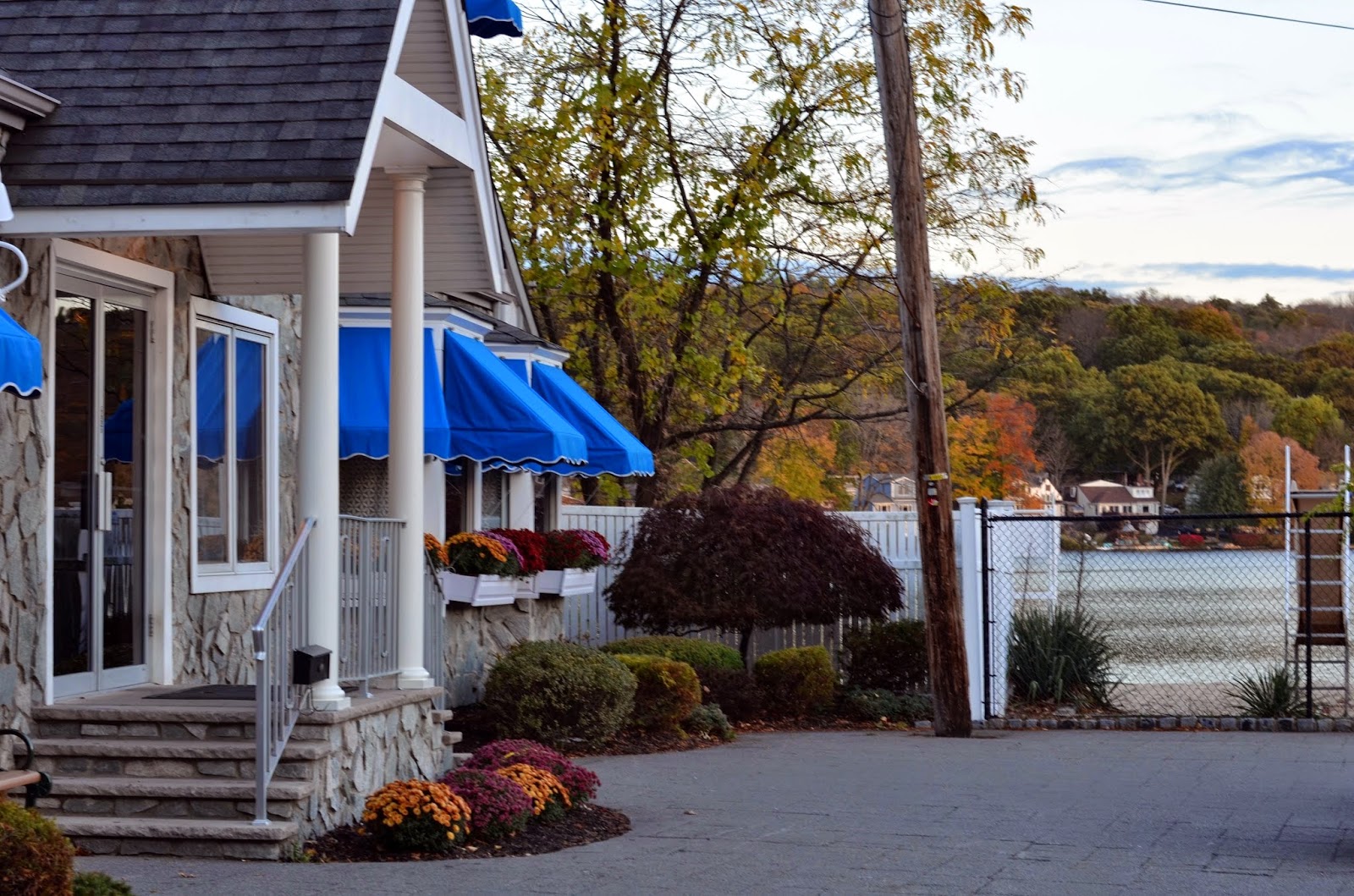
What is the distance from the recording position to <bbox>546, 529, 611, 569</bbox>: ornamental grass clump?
1589 centimetres

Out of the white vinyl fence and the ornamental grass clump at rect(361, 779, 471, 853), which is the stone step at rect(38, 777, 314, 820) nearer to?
the ornamental grass clump at rect(361, 779, 471, 853)

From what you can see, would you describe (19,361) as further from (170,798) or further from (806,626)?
(806,626)

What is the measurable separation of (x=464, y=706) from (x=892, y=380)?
10.4 meters

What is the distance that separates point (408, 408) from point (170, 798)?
111 inches

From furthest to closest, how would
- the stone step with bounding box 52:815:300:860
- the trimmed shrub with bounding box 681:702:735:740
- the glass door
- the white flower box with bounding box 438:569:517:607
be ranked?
the trimmed shrub with bounding box 681:702:735:740 → the white flower box with bounding box 438:569:517:607 → the glass door → the stone step with bounding box 52:815:300:860

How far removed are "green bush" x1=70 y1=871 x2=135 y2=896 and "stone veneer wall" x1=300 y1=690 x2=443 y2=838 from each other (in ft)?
6.30

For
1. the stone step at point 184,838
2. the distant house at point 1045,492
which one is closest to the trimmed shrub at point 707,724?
the stone step at point 184,838

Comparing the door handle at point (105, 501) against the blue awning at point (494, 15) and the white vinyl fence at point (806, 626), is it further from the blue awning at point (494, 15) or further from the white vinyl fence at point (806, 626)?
the white vinyl fence at point (806, 626)

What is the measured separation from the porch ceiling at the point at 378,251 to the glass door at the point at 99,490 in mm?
836

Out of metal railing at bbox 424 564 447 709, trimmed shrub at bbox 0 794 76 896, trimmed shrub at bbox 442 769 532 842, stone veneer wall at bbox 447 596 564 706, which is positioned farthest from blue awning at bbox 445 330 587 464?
trimmed shrub at bbox 0 794 76 896

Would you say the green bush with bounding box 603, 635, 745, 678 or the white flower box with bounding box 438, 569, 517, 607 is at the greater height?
the white flower box with bounding box 438, 569, 517, 607

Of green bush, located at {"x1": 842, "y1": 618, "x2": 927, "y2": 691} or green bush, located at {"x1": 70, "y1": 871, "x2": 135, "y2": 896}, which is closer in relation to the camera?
green bush, located at {"x1": 70, "y1": 871, "x2": 135, "y2": 896}

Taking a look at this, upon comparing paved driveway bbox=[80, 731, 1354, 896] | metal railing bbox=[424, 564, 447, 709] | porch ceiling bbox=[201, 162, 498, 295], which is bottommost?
paved driveway bbox=[80, 731, 1354, 896]

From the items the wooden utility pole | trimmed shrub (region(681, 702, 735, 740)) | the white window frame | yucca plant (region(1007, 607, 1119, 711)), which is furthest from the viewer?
yucca plant (region(1007, 607, 1119, 711))
